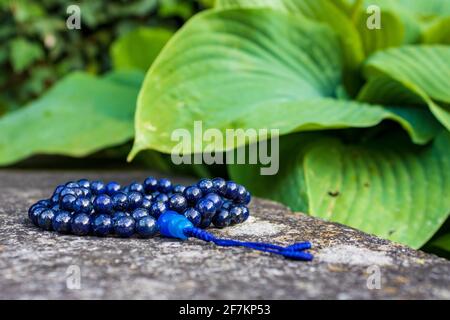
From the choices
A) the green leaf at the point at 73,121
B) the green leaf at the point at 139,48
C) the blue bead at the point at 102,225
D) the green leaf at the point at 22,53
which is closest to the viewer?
the blue bead at the point at 102,225

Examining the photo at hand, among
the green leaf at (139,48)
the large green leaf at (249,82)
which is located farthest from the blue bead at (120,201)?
the green leaf at (139,48)

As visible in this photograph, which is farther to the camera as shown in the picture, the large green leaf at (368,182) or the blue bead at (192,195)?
the large green leaf at (368,182)

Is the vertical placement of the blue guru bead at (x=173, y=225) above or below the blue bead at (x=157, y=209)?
below

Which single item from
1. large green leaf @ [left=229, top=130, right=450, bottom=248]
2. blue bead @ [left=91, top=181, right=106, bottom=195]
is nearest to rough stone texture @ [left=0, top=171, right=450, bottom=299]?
blue bead @ [left=91, top=181, right=106, bottom=195]

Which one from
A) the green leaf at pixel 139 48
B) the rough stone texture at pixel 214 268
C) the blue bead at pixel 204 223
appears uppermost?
the green leaf at pixel 139 48

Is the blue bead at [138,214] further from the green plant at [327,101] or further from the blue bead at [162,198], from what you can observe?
the green plant at [327,101]

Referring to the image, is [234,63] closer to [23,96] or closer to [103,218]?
[103,218]

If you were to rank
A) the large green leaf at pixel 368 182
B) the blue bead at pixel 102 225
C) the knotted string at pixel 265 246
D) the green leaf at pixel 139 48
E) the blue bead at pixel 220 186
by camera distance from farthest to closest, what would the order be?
1. the green leaf at pixel 139 48
2. the large green leaf at pixel 368 182
3. the blue bead at pixel 220 186
4. the blue bead at pixel 102 225
5. the knotted string at pixel 265 246
